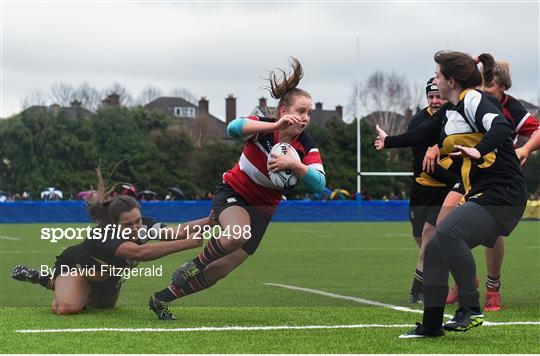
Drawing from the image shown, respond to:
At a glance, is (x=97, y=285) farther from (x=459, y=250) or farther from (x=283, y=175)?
(x=459, y=250)

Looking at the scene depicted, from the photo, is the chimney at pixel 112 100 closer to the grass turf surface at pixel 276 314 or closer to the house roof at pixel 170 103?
the house roof at pixel 170 103

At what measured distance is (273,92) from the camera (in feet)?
21.7

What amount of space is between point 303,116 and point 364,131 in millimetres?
34982

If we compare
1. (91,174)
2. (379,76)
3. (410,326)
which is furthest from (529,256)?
(91,174)

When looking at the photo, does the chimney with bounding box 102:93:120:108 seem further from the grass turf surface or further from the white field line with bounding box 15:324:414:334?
the white field line with bounding box 15:324:414:334

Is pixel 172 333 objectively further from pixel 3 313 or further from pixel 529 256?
pixel 529 256

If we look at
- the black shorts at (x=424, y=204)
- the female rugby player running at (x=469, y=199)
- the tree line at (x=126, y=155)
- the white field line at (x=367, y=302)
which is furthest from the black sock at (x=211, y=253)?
the tree line at (x=126, y=155)

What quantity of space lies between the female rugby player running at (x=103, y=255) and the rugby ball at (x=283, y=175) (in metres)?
0.75

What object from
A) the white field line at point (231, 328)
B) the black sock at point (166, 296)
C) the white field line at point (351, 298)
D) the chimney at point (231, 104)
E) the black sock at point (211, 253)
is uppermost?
the chimney at point (231, 104)

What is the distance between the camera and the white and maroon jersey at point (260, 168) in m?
6.51

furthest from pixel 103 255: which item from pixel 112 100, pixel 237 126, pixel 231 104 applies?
pixel 112 100

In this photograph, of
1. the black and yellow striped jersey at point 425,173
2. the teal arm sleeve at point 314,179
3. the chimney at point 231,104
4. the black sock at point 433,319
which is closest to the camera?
the black sock at point 433,319

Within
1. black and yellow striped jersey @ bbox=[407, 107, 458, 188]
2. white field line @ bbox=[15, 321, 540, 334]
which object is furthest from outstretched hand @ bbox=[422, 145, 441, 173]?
white field line @ bbox=[15, 321, 540, 334]

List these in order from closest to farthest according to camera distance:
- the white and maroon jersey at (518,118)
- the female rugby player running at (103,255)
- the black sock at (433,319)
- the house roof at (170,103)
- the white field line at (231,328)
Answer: the black sock at (433,319) → the white field line at (231,328) → the female rugby player running at (103,255) → the white and maroon jersey at (518,118) → the house roof at (170,103)
